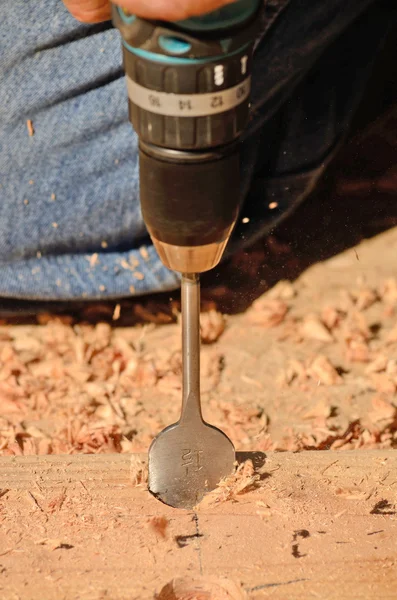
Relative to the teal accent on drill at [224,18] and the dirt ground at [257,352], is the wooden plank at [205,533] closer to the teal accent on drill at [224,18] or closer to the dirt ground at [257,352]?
the dirt ground at [257,352]

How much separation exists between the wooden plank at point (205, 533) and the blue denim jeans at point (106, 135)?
1.64 ft

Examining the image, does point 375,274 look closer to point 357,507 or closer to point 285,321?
point 285,321

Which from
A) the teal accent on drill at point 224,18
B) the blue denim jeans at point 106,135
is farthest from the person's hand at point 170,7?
the blue denim jeans at point 106,135

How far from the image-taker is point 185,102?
643mm

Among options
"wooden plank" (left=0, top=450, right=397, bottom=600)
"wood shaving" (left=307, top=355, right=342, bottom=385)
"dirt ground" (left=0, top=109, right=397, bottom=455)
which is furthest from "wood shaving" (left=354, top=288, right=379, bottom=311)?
"wooden plank" (left=0, top=450, right=397, bottom=600)

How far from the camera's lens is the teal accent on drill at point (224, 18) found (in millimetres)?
603

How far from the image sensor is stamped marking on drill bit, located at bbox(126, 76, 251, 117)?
0.64 m

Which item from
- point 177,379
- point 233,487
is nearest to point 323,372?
point 177,379

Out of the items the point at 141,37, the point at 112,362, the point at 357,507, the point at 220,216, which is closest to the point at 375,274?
the point at 112,362

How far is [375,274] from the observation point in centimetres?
141

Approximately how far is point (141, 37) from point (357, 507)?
1.69 ft

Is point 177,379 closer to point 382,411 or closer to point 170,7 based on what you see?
point 382,411

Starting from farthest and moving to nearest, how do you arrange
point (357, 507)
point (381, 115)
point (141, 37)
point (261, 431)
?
point (381, 115), point (261, 431), point (357, 507), point (141, 37)

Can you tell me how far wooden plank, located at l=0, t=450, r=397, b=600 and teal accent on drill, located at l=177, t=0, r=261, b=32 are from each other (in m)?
0.48
